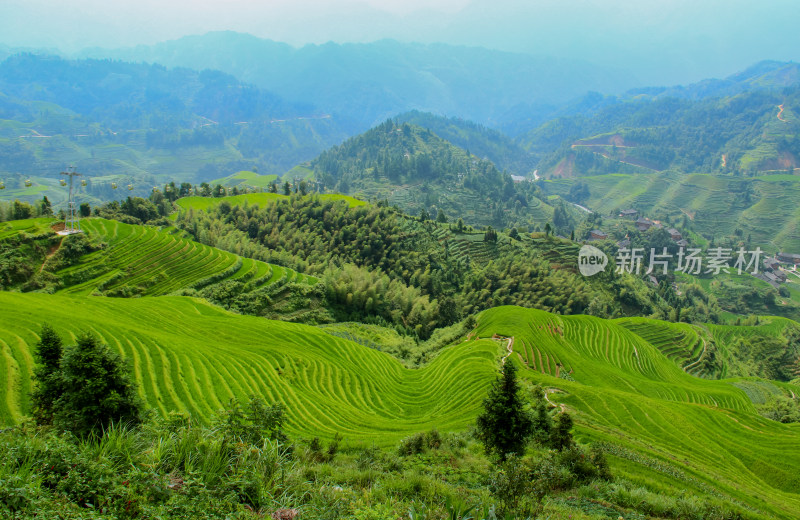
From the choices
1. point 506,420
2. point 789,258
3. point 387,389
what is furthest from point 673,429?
point 789,258

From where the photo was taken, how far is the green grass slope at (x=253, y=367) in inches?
861

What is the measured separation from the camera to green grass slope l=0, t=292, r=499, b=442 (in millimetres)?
21859

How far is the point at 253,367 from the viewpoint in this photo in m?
28.7

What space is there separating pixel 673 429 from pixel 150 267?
5431cm

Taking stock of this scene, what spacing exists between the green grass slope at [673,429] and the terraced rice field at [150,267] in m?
31.5

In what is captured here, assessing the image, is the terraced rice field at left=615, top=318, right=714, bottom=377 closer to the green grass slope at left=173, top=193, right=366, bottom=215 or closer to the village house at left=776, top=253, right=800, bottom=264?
the green grass slope at left=173, top=193, right=366, bottom=215

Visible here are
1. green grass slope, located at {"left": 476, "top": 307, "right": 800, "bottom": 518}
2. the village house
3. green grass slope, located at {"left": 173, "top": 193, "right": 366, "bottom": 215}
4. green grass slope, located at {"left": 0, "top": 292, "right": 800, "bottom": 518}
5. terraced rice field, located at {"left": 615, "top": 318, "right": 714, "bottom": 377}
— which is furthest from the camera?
the village house

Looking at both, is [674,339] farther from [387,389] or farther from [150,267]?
[150,267]

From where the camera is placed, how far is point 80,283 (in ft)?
148

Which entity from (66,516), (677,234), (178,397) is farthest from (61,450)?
(677,234)

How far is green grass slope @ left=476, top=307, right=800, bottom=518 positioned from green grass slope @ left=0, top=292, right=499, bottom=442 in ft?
19.7

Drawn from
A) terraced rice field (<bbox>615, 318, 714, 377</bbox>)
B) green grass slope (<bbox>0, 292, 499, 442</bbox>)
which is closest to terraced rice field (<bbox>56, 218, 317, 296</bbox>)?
green grass slope (<bbox>0, 292, 499, 442</bbox>)

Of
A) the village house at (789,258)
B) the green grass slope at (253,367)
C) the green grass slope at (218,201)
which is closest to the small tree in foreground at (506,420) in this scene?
the green grass slope at (253,367)

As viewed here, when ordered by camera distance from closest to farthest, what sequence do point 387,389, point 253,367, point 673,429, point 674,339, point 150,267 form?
point 673,429 → point 253,367 → point 387,389 → point 150,267 → point 674,339
